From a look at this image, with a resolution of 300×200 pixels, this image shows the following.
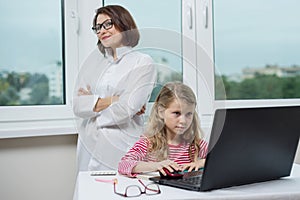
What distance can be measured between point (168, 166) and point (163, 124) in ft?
0.50

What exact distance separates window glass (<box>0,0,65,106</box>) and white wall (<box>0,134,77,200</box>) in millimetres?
227

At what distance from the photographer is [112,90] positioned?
140 cm

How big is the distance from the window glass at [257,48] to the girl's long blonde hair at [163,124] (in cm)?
117

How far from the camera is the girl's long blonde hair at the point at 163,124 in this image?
132cm

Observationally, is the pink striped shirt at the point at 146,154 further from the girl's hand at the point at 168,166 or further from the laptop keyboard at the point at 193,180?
the laptop keyboard at the point at 193,180

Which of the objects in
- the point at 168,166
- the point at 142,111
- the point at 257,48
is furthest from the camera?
the point at 257,48

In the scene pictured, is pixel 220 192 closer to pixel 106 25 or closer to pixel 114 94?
pixel 114 94

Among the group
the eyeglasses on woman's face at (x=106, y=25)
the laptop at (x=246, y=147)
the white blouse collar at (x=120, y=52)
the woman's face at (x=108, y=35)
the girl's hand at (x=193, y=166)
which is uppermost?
the eyeglasses on woman's face at (x=106, y=25)

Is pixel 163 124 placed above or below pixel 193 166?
above

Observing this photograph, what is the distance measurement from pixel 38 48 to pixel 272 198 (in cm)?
159

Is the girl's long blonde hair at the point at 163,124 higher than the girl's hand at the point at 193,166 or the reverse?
higher

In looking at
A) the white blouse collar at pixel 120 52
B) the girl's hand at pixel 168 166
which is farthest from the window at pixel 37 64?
the girl's hand at pixel 168 166

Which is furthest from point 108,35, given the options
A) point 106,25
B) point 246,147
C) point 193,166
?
point 246,147

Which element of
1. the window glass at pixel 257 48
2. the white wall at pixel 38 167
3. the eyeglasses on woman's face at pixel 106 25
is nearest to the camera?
the eyeglasses on woman's face at pixel 106 25
